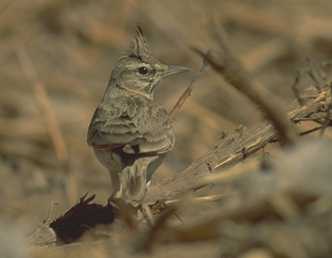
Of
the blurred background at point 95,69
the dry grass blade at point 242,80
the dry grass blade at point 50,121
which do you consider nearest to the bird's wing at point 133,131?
the dry grass blade at point 242,80

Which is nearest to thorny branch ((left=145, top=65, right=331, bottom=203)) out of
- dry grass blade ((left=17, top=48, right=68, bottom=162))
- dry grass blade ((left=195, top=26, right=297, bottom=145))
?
dry grass blade ((left=195, top=26, right=297, bottom=145))

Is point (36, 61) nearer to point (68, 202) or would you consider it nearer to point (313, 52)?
point (313, 52)

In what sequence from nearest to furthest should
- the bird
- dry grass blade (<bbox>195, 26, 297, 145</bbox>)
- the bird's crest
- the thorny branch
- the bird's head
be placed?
dry grass blade (<bbox>195, 26, 297, 145</bbox>)
the thorny branch
the bird
the bird's crest
the bird's head

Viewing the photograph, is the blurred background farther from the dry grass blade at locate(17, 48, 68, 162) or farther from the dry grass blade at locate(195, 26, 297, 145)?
the dry grass blade at locate(195, 26, 297, 145)

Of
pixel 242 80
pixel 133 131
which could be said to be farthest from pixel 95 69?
pixel 242 80

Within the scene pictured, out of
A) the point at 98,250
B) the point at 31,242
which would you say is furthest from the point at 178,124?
the point at 98,250

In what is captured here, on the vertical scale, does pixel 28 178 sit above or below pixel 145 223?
above
